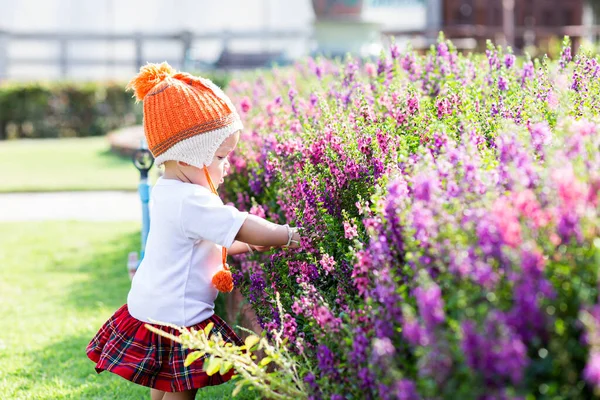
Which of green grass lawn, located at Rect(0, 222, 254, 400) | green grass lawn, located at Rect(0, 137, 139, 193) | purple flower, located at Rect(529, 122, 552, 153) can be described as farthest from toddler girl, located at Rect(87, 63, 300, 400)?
green grass lawn, located at Rect(0, 137, 139, 193)

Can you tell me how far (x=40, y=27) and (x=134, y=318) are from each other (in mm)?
24511

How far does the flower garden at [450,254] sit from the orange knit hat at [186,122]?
0.42m

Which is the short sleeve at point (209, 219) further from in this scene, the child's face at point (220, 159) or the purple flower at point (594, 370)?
the purple flower at point (594, 370)

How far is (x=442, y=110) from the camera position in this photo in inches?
133

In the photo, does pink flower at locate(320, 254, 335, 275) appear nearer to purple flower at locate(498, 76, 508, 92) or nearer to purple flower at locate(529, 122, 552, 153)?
purple flower at locate(529, 122, 552, 153)

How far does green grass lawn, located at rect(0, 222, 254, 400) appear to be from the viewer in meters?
3.99

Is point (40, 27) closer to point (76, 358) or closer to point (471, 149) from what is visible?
point (76, 358)

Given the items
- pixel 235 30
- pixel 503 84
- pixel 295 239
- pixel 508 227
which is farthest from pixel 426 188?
pixel 235 30

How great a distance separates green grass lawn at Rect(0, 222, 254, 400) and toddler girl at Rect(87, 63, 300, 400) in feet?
2.05

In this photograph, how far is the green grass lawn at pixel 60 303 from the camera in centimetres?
399

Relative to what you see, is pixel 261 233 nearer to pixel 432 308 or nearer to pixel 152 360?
pixel 152 360

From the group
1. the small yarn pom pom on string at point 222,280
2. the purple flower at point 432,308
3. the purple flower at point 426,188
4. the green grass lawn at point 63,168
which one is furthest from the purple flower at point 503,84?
the green grass lawn at point 63,168

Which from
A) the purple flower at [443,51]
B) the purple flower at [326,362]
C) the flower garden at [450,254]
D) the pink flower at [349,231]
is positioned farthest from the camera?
the purple flower at [443,51]

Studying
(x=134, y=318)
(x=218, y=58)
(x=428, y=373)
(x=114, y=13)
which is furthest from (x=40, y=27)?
(x=428, y=373)
